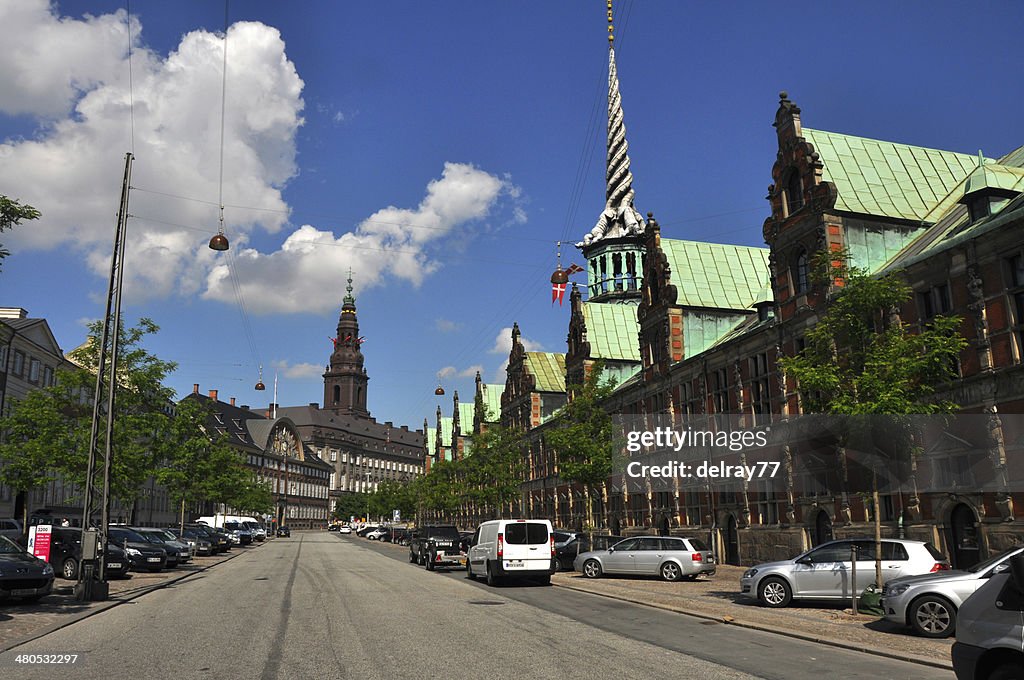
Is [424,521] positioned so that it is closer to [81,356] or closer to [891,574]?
[81,356]

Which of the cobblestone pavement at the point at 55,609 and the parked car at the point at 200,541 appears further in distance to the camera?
the parked car at the point at 200,541

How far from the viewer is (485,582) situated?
29.4 meters

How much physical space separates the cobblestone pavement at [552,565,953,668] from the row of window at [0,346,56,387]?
1643 inches

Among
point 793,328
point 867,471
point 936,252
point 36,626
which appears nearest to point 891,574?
point 867,471

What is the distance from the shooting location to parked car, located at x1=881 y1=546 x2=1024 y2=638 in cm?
1412

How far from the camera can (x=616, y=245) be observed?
7888 cm

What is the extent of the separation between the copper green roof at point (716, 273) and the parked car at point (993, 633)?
3756 centimetres

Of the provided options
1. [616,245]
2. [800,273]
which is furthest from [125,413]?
[616,245]

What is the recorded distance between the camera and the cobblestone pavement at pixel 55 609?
14328 mm

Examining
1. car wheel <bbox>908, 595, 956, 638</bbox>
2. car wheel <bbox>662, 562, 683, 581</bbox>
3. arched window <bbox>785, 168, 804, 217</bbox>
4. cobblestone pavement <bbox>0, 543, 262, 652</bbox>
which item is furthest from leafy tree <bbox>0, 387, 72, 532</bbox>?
car wheel <bbox>908, 595, 956, 638</bbox>

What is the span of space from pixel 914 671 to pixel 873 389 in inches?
335

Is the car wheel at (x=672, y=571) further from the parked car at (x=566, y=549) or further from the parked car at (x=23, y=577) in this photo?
the parked car at (x=23, y=577)

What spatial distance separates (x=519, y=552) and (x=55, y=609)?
13.9 m

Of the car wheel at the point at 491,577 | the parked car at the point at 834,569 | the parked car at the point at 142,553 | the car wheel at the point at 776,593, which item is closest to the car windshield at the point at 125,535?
the parked car at the point at 142,553
